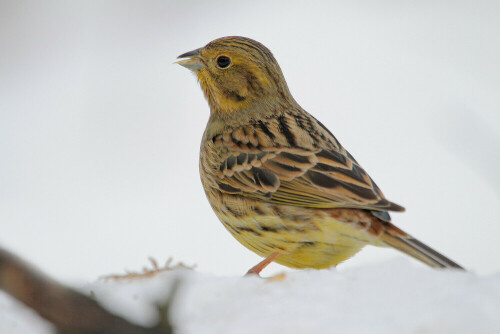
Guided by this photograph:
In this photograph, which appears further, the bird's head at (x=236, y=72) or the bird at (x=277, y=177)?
the bird's head at (x=236, y=72)

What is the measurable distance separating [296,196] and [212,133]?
1.10 meters

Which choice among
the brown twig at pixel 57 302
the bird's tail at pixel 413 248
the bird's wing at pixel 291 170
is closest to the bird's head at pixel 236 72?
the bird's wing at pixel 291 170

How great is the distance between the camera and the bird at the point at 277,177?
318cm

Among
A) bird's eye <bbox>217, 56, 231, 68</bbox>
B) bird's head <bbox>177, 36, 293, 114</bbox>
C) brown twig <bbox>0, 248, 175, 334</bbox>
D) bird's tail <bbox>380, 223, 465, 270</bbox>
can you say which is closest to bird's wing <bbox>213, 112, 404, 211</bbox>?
bird's tail <bbox>380, 223, 465, 270</bbox>

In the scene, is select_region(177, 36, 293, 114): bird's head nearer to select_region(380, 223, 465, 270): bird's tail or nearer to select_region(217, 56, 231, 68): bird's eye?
select_region(217, 56, 231, 68): bird's eye

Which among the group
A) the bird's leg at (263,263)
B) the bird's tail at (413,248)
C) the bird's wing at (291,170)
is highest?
the bird's wing at (291,170)

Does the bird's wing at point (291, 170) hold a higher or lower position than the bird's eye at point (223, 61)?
lower

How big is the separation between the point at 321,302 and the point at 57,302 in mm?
973

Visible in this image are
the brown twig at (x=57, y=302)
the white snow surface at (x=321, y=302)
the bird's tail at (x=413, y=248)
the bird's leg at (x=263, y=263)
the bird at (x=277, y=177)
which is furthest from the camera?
the bird's leg at (x=263, y=263)

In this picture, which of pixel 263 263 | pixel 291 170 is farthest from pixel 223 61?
pixel 263 263

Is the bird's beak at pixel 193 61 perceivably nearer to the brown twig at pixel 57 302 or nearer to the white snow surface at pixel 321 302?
the white snow surface at pixel 321 302

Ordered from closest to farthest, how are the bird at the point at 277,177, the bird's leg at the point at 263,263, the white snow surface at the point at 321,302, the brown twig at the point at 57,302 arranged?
the brown twig at the point at 57,302 → the white snow surface at the point at 321,302 → the bird at the point at 277,177 → the bird's leg at the point at 263,263

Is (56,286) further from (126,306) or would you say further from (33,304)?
(126,306)

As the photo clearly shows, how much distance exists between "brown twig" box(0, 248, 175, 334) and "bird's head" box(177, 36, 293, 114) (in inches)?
121
